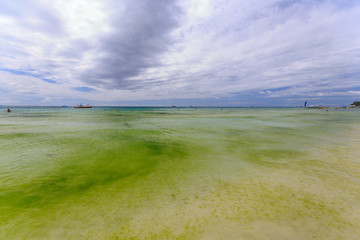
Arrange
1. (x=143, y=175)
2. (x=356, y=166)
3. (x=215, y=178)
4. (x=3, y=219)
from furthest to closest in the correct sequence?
(x=356, y=166), (x=143, y=175), (x=215, y=178), (x=3, y=219)

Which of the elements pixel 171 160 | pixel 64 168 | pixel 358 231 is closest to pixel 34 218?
pixel 64 168

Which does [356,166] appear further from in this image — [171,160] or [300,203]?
[171,160]

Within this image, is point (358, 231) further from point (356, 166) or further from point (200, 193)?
point (356, 166)

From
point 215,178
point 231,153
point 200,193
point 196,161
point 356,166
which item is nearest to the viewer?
point 200,193

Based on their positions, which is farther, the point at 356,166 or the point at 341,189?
the point at 356,166

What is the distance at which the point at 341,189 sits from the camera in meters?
6.29

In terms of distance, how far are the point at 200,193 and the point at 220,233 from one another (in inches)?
81.9

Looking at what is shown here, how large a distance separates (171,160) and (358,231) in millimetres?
8379

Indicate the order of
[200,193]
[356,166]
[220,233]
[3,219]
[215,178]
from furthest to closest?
[356,166], [215,178], [200,193], [3,219], [220,233]

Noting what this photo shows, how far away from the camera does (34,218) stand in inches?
194

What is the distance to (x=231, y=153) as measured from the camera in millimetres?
11695

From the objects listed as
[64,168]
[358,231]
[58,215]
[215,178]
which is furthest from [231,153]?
[64,168]

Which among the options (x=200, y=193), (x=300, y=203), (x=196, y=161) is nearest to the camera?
(x=300, y=203)

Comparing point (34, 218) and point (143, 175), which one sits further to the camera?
point (143, 175)
